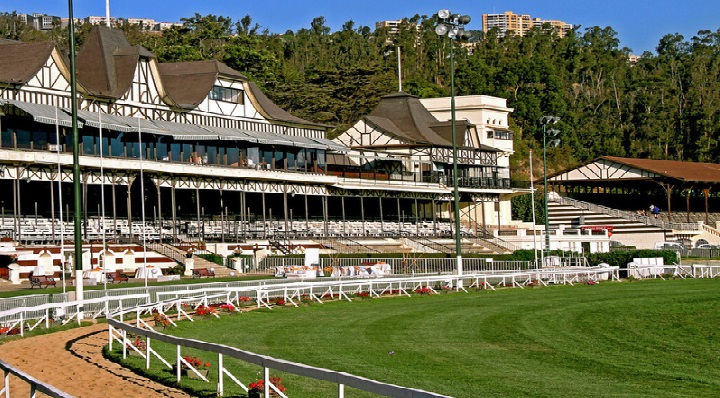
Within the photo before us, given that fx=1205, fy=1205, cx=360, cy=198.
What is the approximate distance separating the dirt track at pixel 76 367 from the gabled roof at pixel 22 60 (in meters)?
33.8

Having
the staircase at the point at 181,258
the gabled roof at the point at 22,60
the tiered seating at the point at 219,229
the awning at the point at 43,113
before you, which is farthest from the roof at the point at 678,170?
the awning at the point at 43,113

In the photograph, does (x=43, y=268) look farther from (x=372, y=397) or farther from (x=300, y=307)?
(x=372, y=397)

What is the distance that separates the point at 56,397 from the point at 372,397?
17.4 feet

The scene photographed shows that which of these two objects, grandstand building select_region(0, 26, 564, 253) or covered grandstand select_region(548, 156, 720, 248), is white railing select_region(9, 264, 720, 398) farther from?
covered grandstand select_region(548, 156, 720, 248)

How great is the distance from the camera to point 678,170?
10212 centimetres

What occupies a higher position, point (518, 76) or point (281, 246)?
point (518, 76)

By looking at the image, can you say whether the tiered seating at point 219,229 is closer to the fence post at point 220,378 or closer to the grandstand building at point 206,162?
the grandstand building at point 206,162

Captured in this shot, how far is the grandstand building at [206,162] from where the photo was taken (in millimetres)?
58938

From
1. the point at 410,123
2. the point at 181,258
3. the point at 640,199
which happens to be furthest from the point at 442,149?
the point at 181,258

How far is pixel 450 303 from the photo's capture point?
3616 cm

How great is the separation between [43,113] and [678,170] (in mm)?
61925

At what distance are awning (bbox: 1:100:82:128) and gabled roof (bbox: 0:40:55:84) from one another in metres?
1.86

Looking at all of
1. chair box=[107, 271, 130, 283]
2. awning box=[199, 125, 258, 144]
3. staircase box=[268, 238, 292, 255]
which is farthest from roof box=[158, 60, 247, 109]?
chair box=[107, 271, 130, 283]

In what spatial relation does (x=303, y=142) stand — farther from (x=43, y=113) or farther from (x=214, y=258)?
(x=43, y=113)
